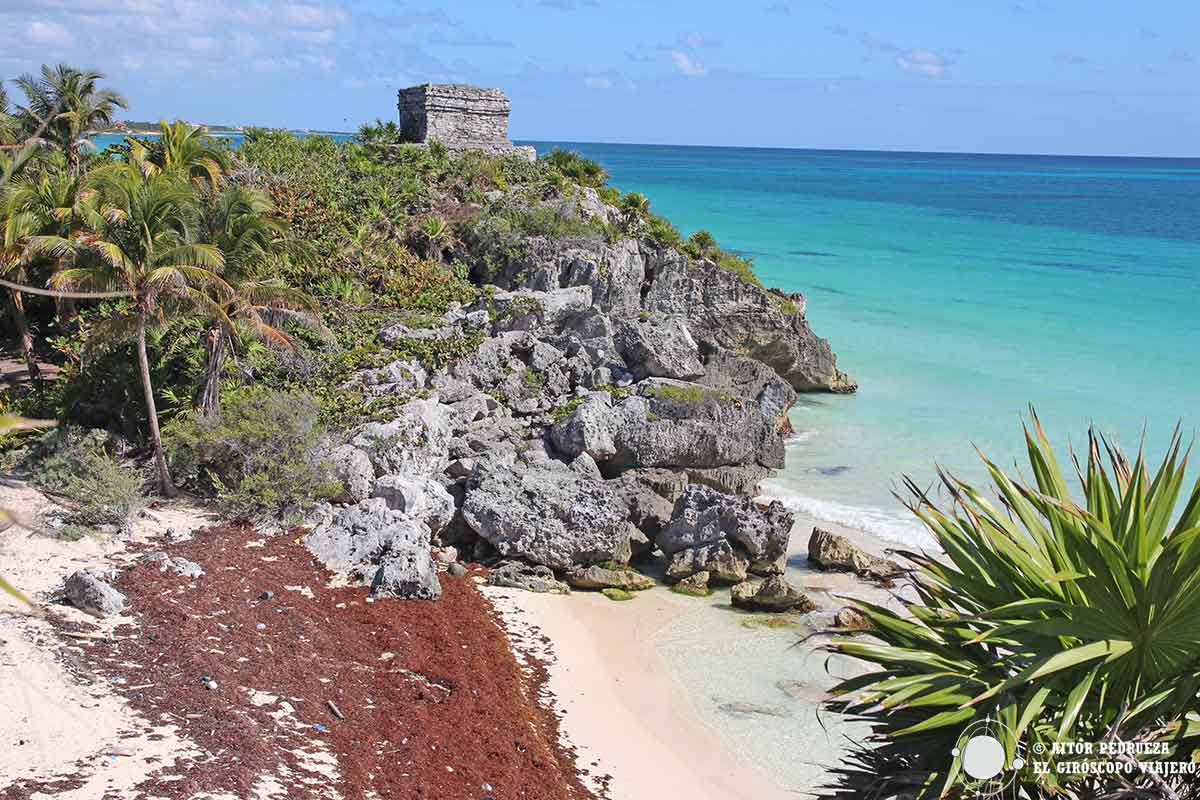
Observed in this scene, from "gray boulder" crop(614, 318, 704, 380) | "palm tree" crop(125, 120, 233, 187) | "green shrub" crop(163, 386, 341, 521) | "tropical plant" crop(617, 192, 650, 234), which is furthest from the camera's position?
"tropical plant" crop(617, 192, 650, 234)

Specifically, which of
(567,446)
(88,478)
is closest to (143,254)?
(88,478)

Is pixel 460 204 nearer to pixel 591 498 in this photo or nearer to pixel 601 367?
pixel 601 367

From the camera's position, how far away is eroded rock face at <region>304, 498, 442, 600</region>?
12859 millimetres

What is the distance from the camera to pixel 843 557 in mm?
15414

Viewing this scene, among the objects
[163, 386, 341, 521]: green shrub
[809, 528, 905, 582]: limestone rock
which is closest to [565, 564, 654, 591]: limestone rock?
[809, 528, 905, 582]: limestone rock

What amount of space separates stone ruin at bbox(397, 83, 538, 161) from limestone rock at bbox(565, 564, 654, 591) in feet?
62.7

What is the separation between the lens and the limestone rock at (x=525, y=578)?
46.4 ft

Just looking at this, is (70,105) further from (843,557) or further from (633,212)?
(843,557)

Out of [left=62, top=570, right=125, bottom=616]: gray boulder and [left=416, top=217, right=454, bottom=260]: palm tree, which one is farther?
[left=416, top=217, right=454, bottom=260]: palm tree

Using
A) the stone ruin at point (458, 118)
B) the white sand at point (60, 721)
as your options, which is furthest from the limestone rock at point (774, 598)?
the stone ruin at point (458, 118)

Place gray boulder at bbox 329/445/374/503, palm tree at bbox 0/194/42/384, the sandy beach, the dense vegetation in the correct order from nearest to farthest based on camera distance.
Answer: the sandy beach < the dense vegetation < gray boulder at bbox 329/445/374/503 < palm tree at bbox 0/194/42/384

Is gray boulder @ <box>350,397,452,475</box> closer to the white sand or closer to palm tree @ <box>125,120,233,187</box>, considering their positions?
the white sand

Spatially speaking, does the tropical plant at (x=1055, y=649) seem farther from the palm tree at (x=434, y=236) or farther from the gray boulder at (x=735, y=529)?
the palm tree at (x=434, y=236)

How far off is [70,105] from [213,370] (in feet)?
37.3
